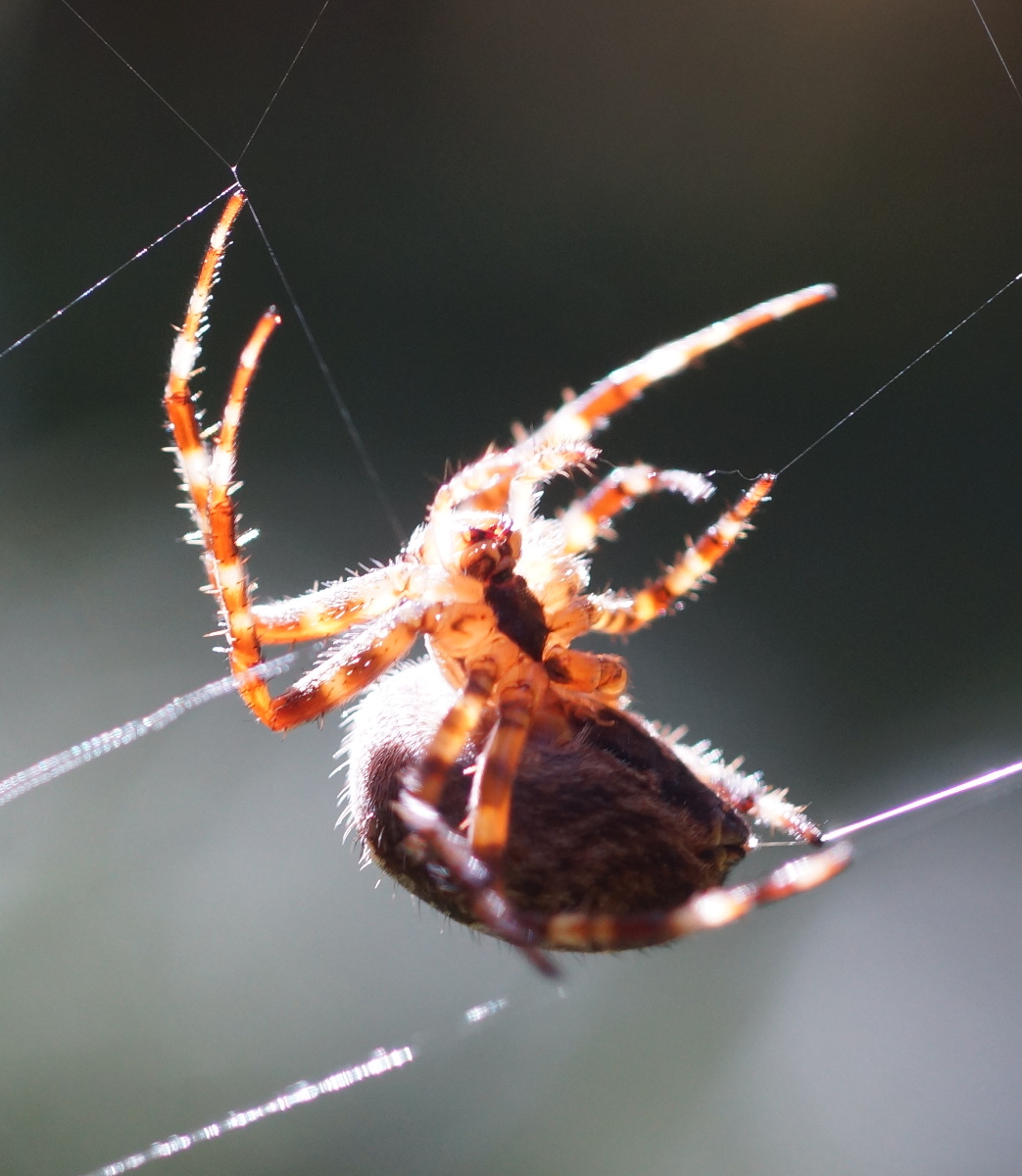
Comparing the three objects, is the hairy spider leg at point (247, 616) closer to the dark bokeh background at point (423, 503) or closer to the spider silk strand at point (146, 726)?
the spider silk strand at point (146, 726)

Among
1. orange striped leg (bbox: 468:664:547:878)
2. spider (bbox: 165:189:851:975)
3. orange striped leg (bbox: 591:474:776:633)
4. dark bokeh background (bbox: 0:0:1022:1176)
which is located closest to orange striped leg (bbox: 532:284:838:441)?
spider (bbox: 165:189:851:975)

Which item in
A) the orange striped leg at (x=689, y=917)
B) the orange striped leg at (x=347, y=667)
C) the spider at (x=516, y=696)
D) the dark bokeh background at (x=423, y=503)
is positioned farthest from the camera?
the dark bokeh background at (x=423, y=503)

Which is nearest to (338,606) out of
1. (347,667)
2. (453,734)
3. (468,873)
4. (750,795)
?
(347,667)

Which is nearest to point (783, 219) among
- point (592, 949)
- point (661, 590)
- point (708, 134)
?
point (708, 134)

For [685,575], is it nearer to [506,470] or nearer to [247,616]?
[506,470]

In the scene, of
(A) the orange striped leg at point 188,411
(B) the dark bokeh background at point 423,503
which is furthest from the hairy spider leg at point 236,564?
(B) the dark bokeh background at point 423,503
